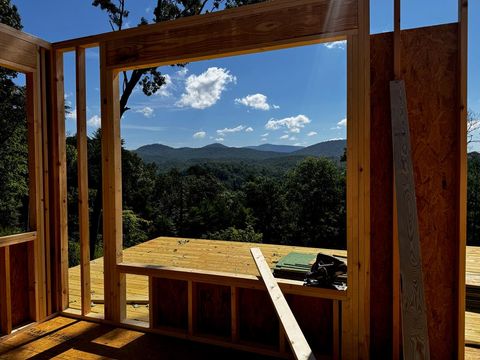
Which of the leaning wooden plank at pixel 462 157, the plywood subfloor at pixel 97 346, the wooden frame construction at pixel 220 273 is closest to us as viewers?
the leaning wooden plank at pixel 462 157

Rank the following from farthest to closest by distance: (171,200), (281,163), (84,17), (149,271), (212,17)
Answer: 1. (281,163)
2. (171,200)
3. (84,17)
4. (149,271)
5. (212,17)

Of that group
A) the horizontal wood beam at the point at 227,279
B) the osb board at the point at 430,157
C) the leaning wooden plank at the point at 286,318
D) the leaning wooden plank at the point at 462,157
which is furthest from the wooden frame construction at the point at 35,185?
the leaning wooden plank at the point at 462,157

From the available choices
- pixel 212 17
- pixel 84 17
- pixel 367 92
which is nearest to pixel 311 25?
pixel 367 92

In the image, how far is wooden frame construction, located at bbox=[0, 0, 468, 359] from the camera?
2.22 meters

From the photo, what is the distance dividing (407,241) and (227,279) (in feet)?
4.89

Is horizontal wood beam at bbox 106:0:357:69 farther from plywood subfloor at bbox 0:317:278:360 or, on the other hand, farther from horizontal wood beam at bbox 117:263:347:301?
plywood subfloor at bbox 0:317:278:360

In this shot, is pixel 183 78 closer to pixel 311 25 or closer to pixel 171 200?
pixel 171 200

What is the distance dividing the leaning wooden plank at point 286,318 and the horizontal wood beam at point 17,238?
2176 mm

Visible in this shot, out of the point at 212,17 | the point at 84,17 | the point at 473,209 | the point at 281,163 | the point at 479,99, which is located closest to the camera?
the point at 212,17

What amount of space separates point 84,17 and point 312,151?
19.9 m

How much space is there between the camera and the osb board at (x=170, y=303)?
2.92 metres

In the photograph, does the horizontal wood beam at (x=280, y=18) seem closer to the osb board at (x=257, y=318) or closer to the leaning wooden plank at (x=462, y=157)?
the leaning wooden plank at (x=462, y=157)

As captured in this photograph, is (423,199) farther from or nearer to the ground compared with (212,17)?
nearer to the ground

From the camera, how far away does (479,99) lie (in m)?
12.4
